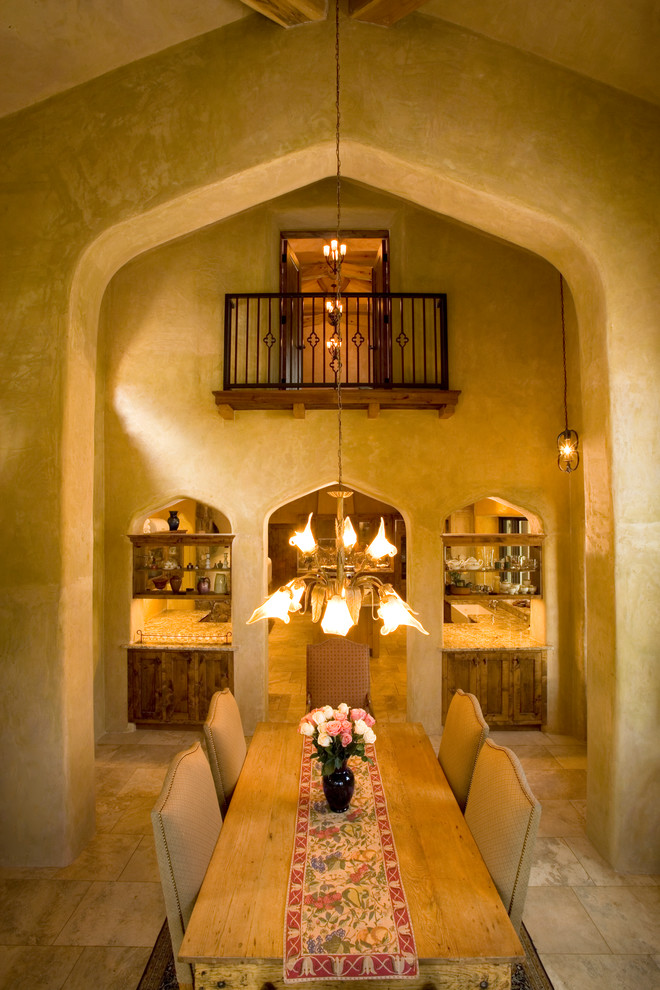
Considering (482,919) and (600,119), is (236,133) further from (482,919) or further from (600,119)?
(482,919)

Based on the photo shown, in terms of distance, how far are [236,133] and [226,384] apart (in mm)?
2509

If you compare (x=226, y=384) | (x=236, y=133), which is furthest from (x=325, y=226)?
(x=236, y=133)

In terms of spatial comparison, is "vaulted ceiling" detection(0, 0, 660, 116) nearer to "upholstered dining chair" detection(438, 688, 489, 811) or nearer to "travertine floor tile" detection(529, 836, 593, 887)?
"upholstered dining chair" detection(438, 688, 489, 811)

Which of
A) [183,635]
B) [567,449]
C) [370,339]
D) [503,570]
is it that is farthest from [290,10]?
[183,635]

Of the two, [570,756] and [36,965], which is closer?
[36,965]

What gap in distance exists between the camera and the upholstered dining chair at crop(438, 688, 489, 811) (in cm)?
313

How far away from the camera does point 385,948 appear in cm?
188

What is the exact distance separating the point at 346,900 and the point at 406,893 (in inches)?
9.9

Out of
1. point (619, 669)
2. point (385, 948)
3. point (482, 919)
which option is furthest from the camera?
point (619, 669)

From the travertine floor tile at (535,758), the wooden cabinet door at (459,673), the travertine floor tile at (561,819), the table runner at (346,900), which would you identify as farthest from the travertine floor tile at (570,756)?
the table runner at (346,900)

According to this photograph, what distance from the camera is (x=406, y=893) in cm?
215

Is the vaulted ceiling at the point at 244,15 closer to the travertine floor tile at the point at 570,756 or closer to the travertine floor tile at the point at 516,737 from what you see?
the travertine floor tile at the point at 570,756

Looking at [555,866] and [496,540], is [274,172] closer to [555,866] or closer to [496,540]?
[496,540]

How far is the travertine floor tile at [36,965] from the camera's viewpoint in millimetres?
2795
